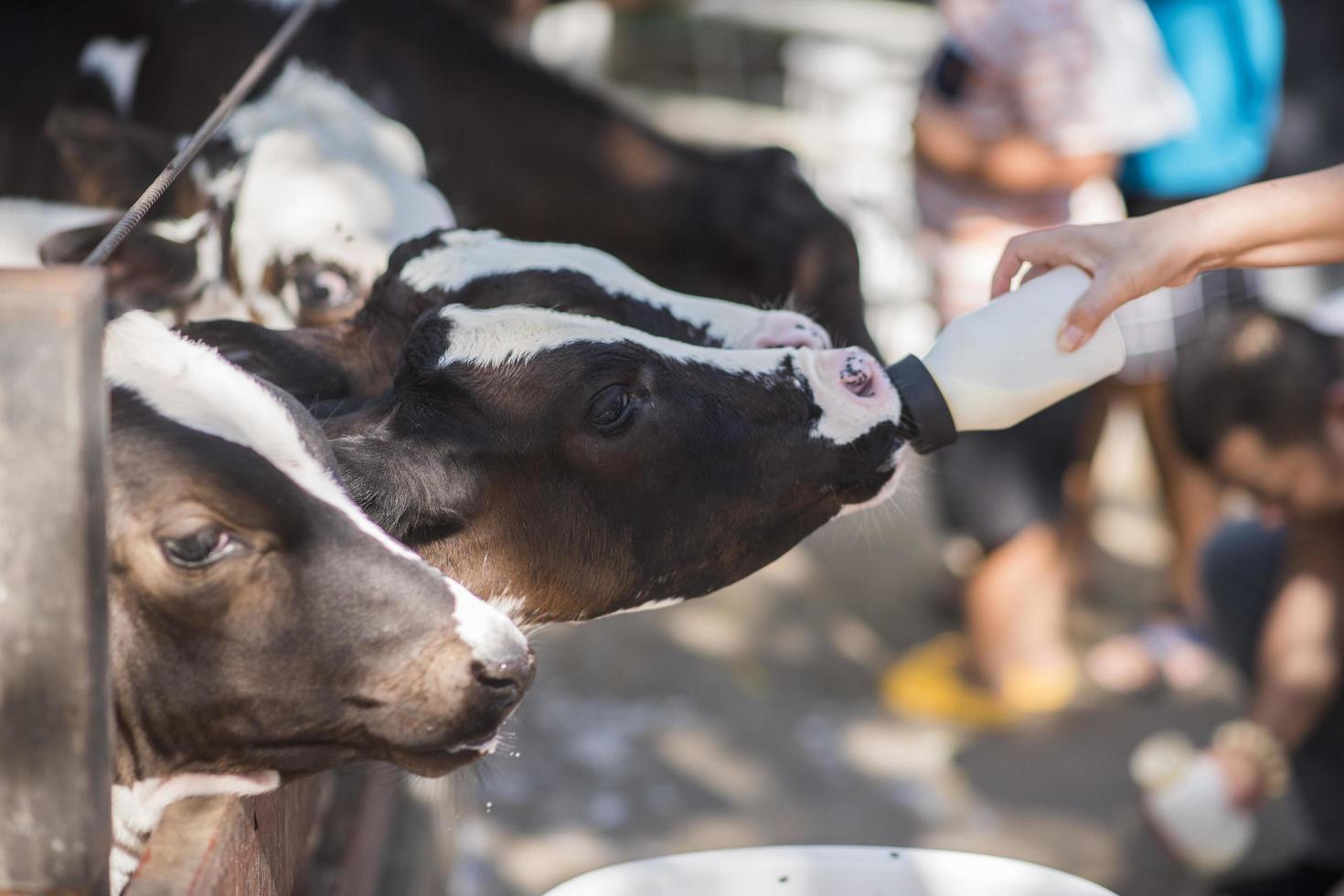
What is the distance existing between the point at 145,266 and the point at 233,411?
138 centimetres

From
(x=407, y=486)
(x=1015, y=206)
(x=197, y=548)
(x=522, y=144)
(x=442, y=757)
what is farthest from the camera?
(x=1015, y=206)

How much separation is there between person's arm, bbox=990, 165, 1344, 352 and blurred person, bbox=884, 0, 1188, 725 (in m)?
2.00

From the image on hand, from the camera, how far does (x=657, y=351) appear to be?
1845 millimetres

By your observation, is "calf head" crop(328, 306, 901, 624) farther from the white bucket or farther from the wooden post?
the wooden post

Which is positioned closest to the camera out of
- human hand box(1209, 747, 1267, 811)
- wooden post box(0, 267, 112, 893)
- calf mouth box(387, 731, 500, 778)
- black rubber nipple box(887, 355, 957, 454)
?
wooden post box(0, 267, 112, 893)

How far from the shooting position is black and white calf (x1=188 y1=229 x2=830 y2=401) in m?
1.98

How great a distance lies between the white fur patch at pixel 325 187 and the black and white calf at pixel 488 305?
1.40 feet

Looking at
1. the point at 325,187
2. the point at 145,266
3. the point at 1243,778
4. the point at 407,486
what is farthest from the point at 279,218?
the point at 1243,778

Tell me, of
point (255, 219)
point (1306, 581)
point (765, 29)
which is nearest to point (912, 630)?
point (1306, 581)

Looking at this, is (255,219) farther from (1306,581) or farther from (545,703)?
(1306,581)

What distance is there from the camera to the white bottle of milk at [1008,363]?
1774mm

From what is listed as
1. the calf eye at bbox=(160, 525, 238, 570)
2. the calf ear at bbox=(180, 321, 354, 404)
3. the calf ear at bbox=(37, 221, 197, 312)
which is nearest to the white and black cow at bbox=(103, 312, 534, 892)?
the calf eye at bbox=(160, 525, 238, 570)

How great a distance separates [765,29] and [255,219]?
562cm

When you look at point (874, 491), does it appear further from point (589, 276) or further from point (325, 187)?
point (325, 187)
